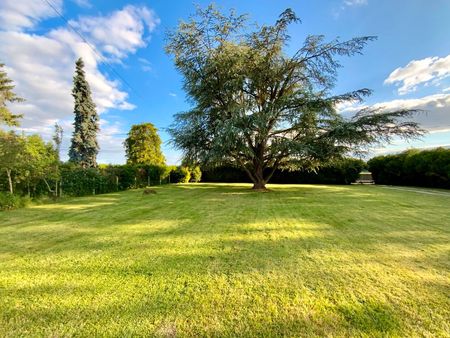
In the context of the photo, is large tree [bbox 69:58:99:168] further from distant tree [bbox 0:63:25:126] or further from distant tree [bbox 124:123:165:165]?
distant tree [bbox 124:123:165:165]

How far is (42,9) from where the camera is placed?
7977mm

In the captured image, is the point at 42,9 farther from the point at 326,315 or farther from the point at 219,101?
the point at 326,315

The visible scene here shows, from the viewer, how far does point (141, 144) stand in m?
29.9

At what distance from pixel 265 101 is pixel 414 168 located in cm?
1296

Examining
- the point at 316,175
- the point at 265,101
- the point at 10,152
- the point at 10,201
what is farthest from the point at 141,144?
the point at 10,201

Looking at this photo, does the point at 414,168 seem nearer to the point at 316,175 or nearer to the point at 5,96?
the point at 316,175

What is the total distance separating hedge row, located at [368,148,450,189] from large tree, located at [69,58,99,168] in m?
26.0

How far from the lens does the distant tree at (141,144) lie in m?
29.6

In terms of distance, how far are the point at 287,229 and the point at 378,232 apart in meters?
1.72

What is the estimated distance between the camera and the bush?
7812 mm

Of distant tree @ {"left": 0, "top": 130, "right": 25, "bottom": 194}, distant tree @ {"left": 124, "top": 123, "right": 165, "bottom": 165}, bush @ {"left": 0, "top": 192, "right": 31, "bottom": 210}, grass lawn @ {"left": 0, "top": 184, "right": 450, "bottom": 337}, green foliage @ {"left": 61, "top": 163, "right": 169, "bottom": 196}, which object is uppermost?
distant tree @ {"left": 124, "top": 123, "right": 165, "bottom": 165}

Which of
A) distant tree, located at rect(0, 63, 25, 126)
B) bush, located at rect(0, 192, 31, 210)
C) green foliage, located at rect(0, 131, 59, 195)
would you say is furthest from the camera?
distant tree, located at rect(0, 63, 25, 126)

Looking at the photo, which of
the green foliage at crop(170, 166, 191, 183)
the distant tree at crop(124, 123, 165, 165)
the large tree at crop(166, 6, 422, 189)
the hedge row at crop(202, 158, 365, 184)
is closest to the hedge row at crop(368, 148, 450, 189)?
the hedge row at crop(202, 158, 365, 184)

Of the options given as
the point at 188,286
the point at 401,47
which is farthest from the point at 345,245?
the point at 401,47
